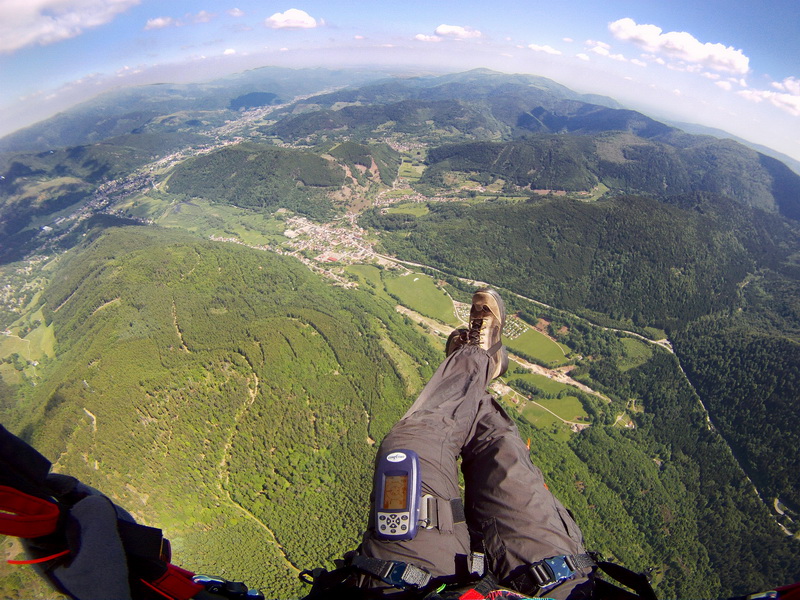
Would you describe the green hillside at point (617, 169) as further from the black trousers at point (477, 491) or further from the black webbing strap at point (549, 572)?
the black webbing strap at point (549, 572)

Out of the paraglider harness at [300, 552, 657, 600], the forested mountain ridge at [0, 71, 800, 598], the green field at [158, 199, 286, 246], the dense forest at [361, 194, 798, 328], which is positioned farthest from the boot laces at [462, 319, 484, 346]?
the green field at [158, 199, 286, 246]

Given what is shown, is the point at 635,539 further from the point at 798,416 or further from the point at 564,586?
the point at 564,586

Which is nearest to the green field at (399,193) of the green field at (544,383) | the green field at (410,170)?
the green field at (410,170)

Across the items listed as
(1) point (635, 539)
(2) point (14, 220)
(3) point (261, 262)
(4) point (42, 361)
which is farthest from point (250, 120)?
(1) point (635, 539)

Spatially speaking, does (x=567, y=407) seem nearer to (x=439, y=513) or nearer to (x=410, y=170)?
(x=439, y=513)

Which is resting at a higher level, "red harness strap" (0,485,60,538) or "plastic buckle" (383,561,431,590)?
"red harness strap" (0,485,60,538)

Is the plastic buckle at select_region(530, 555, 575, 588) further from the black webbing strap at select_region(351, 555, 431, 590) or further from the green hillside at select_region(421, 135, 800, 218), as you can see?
the green hillside at select_region(421, 135, 800, 218)
